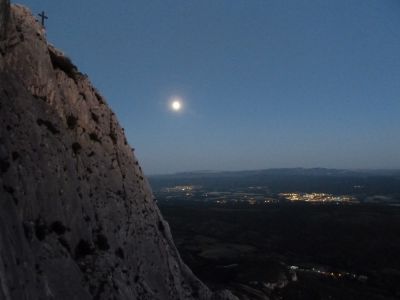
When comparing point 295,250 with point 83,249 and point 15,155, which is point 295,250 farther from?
point 15,155

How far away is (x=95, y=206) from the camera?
811 inches

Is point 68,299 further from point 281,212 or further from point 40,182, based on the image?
point 281,212

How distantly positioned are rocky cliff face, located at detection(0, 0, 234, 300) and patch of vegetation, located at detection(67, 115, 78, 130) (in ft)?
0.07

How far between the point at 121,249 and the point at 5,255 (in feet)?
29.0

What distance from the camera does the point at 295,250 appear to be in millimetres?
102938

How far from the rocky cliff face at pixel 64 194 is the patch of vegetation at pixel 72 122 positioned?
2 cm

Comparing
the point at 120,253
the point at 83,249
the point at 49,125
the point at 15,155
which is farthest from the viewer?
the point at 120,253

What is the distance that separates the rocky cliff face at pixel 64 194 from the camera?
14977mm

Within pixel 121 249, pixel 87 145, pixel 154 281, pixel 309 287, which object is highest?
pixel 87 145

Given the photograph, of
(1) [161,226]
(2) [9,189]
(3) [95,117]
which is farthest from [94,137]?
(1) [161,226]

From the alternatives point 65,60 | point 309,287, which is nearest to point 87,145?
point 65,60

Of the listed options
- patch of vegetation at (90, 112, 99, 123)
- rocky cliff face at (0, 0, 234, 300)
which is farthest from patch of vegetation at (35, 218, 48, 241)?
patch of vegetation at (90, 112, 99, 123)

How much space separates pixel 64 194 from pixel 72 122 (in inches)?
184

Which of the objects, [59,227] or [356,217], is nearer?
[59,227]
